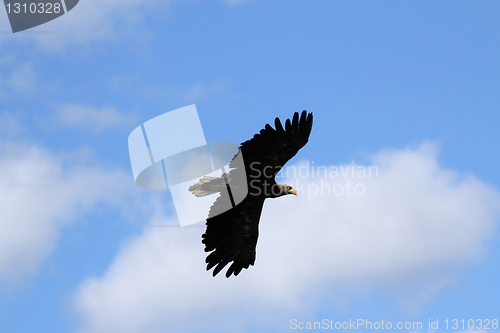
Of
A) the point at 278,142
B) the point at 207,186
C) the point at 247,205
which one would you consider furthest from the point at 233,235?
the point at 278,142

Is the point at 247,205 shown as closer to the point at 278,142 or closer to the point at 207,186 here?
the point at 207,186

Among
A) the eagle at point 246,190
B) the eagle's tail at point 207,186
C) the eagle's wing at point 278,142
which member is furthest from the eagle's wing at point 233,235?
the eagle's wing at point 278,142

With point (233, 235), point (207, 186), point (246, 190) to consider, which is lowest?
point (233, 235)

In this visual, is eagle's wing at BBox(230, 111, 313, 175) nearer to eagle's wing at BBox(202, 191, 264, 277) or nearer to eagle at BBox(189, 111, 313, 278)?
eagle at BBox(189, 111, 313, 278)

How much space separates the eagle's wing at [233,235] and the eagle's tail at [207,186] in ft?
2.28

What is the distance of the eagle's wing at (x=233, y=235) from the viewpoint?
1277cm

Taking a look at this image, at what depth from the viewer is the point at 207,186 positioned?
11617 mm

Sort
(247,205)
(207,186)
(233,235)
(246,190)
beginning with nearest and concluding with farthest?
(207,186)
(246,190)
(247,205)
(233,235)

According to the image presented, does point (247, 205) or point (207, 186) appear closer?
point (207, 186)

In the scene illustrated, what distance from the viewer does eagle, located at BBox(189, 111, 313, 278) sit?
10828 millimetres

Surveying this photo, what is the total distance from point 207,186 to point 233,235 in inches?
89.6

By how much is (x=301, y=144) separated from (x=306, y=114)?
0.74 m

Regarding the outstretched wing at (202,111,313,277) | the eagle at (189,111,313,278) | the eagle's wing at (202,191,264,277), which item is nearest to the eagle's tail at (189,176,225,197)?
the eagle at (189,111,313,278)

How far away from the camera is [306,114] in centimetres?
1084
